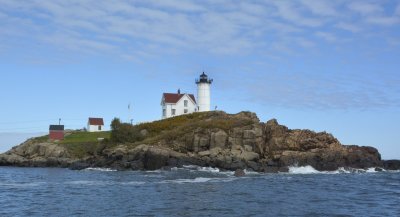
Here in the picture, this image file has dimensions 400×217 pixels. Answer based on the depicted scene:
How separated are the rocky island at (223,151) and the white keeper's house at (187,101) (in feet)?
67.9

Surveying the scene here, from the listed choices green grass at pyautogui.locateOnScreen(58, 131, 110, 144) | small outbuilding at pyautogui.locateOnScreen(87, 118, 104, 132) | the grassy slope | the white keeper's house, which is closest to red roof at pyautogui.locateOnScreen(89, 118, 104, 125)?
small outbuilding at pyautogui.locateOnScreen(87, 118, 104, 132)

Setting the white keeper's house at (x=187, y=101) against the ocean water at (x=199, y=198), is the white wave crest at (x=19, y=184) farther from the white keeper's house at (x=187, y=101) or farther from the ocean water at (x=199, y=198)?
the white keeper's house at (x=187, y=101)

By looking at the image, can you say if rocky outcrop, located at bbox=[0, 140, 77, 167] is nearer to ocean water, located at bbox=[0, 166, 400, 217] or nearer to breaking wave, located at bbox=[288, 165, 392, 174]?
ocean water, located at bbox=[0, 166, 400, 217]

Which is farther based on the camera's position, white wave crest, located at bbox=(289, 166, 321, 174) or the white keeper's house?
the white keeper's house

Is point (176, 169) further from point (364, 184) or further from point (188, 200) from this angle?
point (188, 200)

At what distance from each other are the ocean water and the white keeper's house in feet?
188

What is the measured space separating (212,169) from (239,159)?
4494 millimetres

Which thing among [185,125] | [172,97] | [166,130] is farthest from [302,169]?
[172,97]

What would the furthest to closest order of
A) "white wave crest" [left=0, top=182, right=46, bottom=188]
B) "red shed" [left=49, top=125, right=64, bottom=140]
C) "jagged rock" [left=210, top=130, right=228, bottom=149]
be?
"red shed" [left=49, top=125, right=64, bottom=140] → "jagged rock" [left=210, top=130, right=228, bottom=149] → "white wave crest" [left=0, top=182, right=46, bottom=188]

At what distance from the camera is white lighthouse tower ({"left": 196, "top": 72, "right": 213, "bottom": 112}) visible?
104m

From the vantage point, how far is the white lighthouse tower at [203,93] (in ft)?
341

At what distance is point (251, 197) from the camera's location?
112 ft

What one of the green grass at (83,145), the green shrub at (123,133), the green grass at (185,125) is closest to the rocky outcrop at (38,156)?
the green grass at (83,145)

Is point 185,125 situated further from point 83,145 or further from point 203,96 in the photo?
point 203,96
